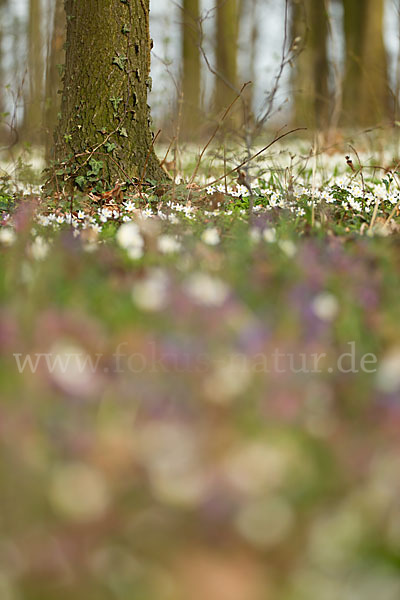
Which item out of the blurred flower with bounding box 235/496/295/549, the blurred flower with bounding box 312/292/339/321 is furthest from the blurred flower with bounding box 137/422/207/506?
the blurred flower with bounding box 312/292/339/321

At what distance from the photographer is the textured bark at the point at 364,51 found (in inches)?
454

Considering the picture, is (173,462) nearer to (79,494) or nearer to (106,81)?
(79,494)

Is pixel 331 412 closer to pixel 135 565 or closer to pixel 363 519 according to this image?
pixel 363 519

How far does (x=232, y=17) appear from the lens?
1152cm

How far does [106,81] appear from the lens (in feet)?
14.7

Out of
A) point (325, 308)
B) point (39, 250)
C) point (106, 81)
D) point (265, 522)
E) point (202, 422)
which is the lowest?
point (265, 522)

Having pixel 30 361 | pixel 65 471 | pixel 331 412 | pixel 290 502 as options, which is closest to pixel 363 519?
pixel 290 502

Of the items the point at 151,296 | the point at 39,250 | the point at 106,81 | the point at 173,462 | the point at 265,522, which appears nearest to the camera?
the point at 265,522

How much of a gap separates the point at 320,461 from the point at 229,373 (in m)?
0.35

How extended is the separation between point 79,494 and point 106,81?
383 centimetres

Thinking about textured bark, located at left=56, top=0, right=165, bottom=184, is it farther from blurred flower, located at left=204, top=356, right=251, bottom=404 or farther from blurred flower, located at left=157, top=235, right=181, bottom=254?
blurred flower, located at left=204, top=356, right=251, bottom=404

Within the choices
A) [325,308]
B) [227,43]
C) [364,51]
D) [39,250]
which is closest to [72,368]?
[325,308]

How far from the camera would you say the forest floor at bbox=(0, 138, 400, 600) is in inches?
46.3

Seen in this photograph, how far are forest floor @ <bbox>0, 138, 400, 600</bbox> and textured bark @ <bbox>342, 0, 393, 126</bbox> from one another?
10.1 m
